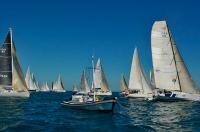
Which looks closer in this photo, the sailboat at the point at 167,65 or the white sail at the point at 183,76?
the white sail at the point at 183,76

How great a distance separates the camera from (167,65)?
70625mm

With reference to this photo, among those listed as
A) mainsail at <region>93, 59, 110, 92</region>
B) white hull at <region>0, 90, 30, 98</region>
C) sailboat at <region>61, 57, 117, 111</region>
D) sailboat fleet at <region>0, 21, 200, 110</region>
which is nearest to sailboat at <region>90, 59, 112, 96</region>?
mainsail at <region>93, 59, 110, 92</region>

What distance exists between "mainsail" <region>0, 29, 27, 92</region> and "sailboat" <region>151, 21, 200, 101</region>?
1054 inches

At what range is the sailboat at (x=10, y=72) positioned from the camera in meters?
75.1

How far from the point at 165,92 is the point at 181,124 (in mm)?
35362

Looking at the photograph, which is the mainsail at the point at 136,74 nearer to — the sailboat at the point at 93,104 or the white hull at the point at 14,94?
the white hull at the point at 14,94

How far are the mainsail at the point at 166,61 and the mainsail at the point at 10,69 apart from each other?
26780mm

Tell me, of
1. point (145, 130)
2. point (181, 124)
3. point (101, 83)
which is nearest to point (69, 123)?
point (145, 130)

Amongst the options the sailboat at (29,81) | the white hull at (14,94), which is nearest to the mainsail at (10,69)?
the white hull at (14,94)

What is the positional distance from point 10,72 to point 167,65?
30551 millimetres

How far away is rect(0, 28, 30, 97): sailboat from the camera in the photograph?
75.1 metres

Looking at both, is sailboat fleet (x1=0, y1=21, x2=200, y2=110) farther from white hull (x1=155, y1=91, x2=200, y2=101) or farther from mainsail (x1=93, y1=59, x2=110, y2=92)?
mainsail (x1=93, y1=59, x2=110, y2=92)

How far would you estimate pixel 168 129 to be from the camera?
30.8 meters

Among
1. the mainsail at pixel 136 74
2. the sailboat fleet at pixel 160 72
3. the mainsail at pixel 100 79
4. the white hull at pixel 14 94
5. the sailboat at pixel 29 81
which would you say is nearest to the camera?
the sailboat fleet at pixel 160 72
